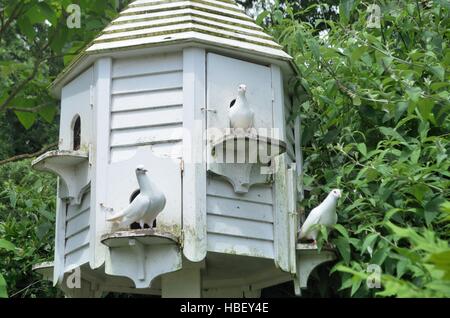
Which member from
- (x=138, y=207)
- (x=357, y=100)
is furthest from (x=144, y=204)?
(x=357, y=100)

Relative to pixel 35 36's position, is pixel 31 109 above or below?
below

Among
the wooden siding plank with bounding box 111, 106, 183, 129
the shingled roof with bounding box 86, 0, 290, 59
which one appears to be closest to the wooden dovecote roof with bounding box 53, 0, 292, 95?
the shingled roof with bounding box 86, 0, 290, 59

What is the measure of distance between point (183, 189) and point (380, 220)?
147 cm

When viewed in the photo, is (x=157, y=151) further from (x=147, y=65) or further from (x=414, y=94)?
(x=414, y=94)

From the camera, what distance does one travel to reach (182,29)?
7457mm

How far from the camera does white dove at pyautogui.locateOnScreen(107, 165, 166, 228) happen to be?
264 inches

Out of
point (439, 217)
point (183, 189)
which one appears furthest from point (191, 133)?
point (439, 217)

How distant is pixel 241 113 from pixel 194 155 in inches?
17.2

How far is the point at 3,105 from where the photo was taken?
7.31 meters

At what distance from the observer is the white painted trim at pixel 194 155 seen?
22.5 feet

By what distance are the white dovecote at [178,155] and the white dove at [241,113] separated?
7 centimetres

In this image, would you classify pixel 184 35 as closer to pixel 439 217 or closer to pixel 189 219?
pixel 189 219

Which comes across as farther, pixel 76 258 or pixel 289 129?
pixel 289 129

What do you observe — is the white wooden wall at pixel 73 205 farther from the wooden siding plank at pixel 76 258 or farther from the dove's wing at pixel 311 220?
the dove's wing at pixel 311 220
